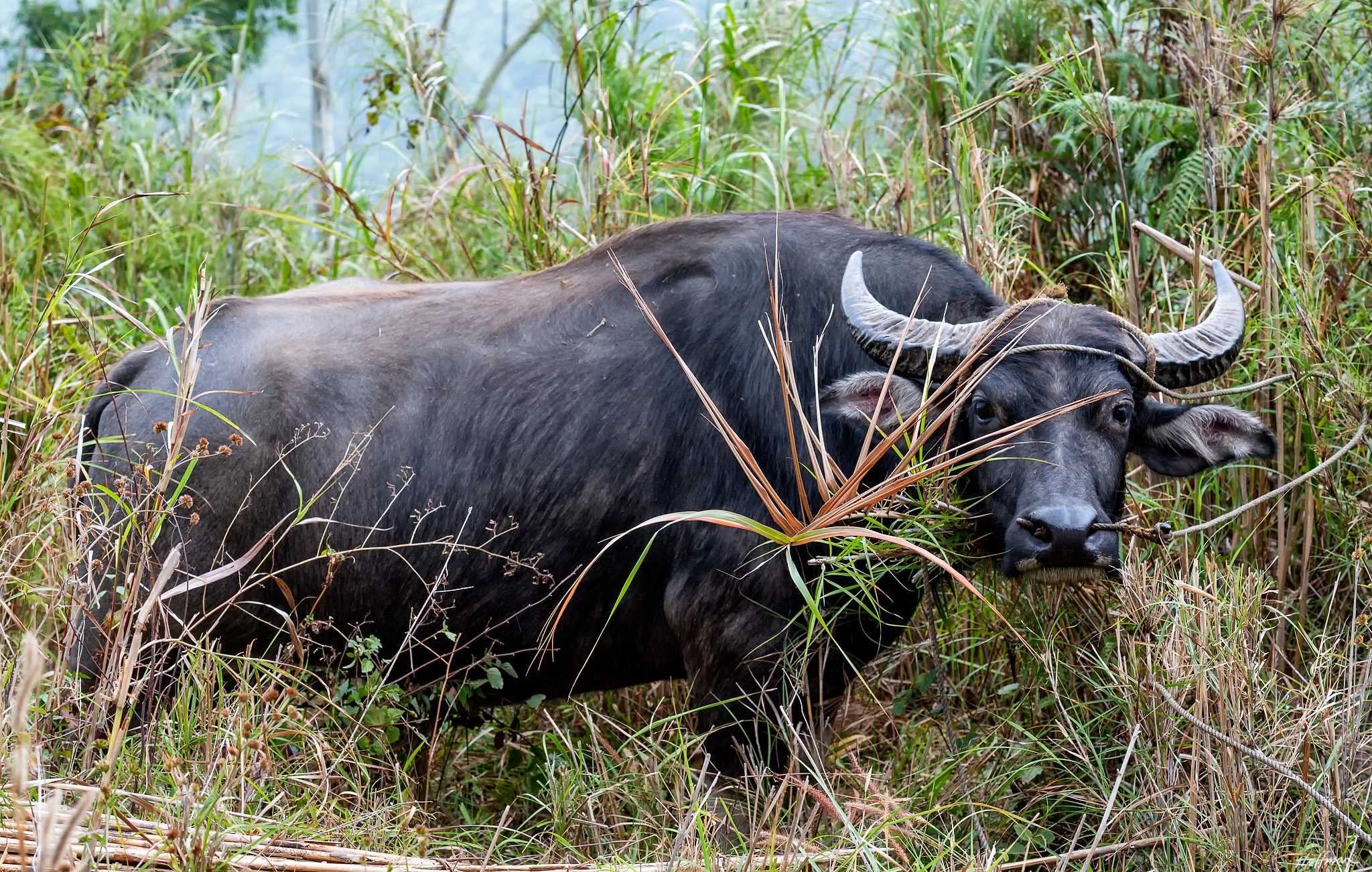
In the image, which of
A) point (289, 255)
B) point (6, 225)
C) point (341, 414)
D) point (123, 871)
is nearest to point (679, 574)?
point (341, 414)

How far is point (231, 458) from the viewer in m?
3.51

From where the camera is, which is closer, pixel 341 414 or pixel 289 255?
pixel 341 414

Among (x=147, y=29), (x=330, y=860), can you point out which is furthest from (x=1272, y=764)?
(x=147, y=29)

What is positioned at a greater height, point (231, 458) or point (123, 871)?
point (231, 458)

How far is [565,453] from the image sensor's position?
359 centimetres

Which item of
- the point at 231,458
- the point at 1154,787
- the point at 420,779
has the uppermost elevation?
the point at 231,458

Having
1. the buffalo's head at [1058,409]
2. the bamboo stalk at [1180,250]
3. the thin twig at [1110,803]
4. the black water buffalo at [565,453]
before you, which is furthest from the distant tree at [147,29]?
the thin twig at [1110,803]

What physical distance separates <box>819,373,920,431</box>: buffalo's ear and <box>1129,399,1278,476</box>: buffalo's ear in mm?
653

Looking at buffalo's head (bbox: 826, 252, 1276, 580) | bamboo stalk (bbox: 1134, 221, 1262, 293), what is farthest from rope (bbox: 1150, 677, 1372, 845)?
bamboo stalk (bbox: 1134, 221, 1262, 293)

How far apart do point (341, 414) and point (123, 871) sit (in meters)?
1.59

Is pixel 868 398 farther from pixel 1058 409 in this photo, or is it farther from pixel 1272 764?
pixel 1272 764

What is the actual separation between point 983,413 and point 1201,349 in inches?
26.0

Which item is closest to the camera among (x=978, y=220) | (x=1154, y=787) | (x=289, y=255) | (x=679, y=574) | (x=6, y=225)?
(x=1154, y=787)

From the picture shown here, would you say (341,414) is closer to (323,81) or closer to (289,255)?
(289,255)
